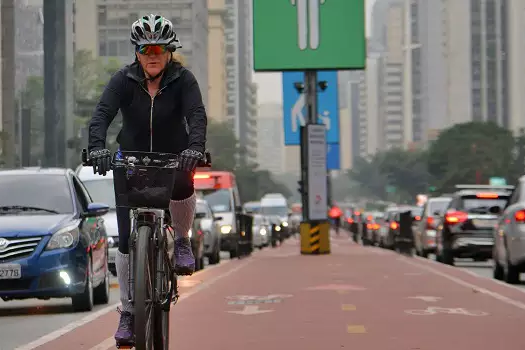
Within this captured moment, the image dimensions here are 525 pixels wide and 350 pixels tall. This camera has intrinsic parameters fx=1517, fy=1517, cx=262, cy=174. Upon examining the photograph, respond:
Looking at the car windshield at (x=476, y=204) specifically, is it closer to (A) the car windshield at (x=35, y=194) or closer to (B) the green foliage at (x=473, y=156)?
(A) the car windshield at (x=35, y=194)

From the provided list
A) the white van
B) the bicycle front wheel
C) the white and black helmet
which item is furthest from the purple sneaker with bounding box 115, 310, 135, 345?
the white van

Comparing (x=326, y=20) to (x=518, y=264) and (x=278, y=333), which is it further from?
(x=278, y=333)

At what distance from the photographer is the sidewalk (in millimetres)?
11570

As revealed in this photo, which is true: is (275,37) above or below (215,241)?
above

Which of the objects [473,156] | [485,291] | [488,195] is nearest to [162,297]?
[485,291]

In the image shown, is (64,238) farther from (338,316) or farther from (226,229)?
(226,229)

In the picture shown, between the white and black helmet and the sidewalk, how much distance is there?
3323mm

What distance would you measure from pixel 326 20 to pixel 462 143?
3925 inches

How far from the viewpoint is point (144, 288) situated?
26.6ft

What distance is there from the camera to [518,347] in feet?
36.3

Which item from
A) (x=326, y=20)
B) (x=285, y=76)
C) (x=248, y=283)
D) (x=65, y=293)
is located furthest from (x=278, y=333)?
(x=285, y=76)

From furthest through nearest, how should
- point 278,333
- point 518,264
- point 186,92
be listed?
point 518,264 < point 278,333 < point 186,92

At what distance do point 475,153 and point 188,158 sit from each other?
437ft

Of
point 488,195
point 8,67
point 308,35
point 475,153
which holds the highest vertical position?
point 8,67
